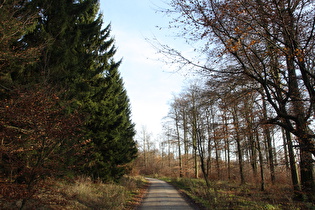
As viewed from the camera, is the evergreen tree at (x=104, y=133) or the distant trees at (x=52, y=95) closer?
the distant trees at (x=52, y=95)

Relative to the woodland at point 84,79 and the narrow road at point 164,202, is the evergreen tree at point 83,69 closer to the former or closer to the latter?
the woodland at point 84,79

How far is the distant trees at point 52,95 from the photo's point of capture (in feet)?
16.1

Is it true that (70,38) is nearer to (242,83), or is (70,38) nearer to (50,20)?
(50,20)

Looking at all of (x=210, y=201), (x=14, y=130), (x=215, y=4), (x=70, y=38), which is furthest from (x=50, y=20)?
(x=210, y=201)

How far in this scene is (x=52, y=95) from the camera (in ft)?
19.8

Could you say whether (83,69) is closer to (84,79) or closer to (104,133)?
(84,79)

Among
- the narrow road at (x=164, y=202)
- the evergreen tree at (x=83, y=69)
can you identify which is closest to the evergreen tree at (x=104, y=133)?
the evergreen tree at (x=83, y=69)

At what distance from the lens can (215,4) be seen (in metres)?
4.48

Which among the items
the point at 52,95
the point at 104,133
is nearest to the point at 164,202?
the point at 104,133

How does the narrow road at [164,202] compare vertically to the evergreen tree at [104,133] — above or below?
below

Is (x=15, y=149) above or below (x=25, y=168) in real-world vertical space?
above

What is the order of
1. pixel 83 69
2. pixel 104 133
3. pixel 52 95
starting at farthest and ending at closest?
1. pixel 104 133
2. pixel 83 69
3. pixel 52 95

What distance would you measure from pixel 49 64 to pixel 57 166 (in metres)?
5.65

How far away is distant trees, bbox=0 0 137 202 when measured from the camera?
16.1 feet
